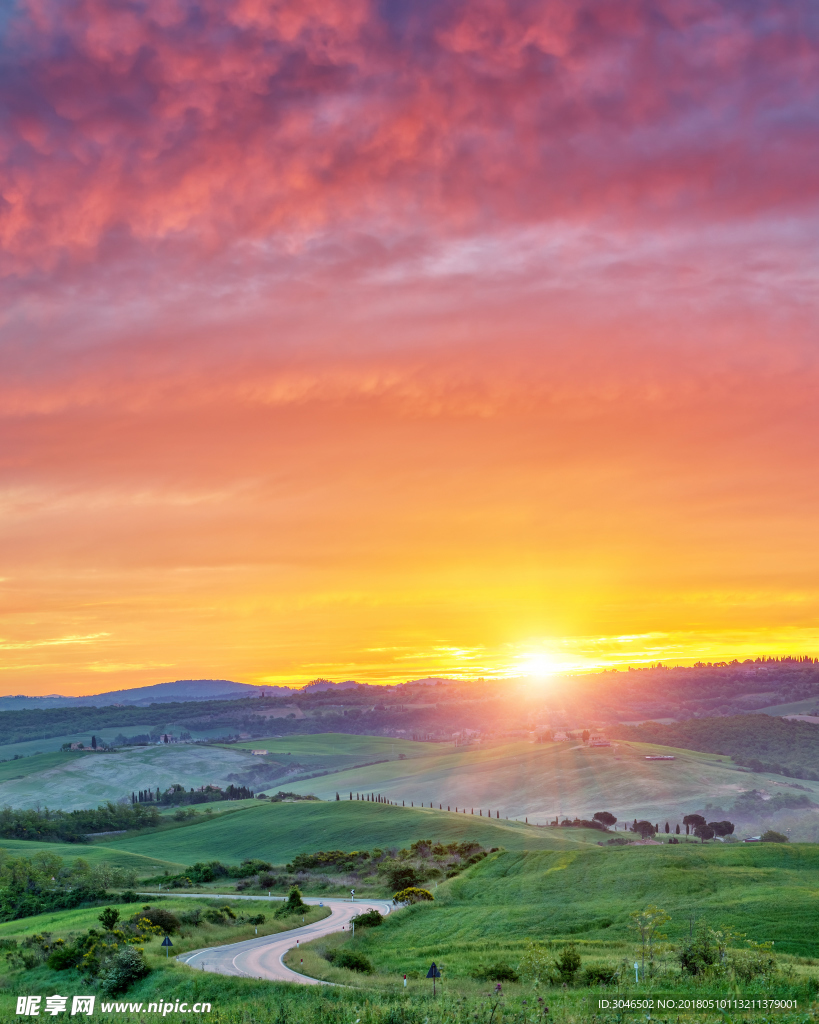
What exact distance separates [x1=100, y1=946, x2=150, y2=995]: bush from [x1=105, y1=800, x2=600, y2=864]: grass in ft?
294

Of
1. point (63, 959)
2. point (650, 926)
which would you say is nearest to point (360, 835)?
point (63, 959)

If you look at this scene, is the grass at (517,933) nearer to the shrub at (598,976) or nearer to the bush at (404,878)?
the shrub at (598,976)

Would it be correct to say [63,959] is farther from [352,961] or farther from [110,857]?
[110,857]

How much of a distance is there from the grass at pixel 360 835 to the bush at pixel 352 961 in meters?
75.9

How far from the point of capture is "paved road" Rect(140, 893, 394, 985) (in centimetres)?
5594

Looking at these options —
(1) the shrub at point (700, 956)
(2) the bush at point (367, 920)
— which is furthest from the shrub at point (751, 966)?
(2) the bush at point (367, 920)

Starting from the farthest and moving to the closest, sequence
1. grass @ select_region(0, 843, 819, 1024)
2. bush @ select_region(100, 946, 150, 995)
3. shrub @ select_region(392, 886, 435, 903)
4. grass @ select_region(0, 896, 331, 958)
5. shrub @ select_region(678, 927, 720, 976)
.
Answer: shrub @ select_region(392, 886, 435, 903) → grass @ select_region(0, 896, 331, 958) → bush @ select_region(100, 946, 150, 995) → shrub @ select_region(678, 927, 720, 976) → grass @ select_region(0, 843, 819, 1024)

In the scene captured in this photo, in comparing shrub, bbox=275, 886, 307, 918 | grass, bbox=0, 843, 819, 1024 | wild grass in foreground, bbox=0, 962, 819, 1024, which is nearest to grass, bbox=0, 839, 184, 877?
grass, bbox=0, 843, 819, 1024

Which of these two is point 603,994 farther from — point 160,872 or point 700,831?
point 700,831

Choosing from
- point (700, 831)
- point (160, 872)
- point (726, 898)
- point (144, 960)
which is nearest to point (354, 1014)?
point (144, 960)

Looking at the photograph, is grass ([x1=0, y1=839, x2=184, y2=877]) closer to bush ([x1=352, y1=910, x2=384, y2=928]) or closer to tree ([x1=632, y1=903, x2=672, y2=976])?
bush ([x1=352, y1=910, x2=384, y2=928])

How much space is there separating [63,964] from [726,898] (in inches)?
2041

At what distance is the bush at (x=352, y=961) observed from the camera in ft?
189

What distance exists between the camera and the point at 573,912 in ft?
239
